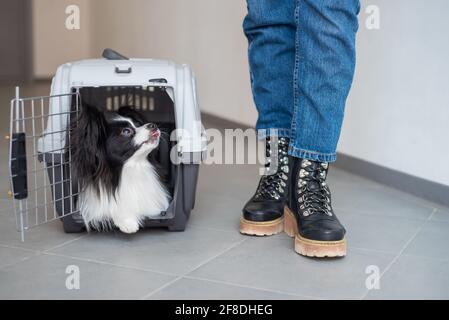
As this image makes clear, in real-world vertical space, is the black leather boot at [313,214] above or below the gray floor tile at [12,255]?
above

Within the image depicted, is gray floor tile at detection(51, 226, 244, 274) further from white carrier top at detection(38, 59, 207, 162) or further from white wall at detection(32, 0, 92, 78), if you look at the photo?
white wall at detection(32, 0, 92, 78)

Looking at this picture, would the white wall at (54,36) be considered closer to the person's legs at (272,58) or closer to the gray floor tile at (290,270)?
the person's legs at (272,58)

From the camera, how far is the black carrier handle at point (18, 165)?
1340 mm

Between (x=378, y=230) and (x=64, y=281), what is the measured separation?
840 millimetres

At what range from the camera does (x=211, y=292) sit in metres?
1.21

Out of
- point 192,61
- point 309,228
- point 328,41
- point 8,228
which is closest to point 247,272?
point 309,228

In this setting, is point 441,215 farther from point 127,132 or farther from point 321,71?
point 127,132

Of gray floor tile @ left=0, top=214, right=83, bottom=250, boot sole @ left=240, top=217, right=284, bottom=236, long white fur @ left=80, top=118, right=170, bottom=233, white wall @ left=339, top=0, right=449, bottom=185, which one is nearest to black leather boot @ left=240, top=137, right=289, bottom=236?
boot sole @ left=240, top=217, right=284, bottom=236

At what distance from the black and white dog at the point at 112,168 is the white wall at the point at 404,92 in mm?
952

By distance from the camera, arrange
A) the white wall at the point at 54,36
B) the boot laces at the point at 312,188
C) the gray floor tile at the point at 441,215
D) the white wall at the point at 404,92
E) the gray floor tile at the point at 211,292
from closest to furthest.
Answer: the gray floor tile at the point at 211,292
the boot laces at the point at 312,188
the gray floor tile at the point at 441,215
the white wall at the point at 404,92
the white wall at the point at 54,36

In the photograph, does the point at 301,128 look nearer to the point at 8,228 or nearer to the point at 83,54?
the point at 8,228

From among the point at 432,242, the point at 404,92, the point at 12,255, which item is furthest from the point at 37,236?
the point at 404,92

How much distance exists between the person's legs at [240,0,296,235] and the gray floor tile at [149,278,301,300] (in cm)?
35

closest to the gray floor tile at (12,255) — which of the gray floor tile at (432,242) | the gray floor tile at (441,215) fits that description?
the gray floor tile at (432,242)
